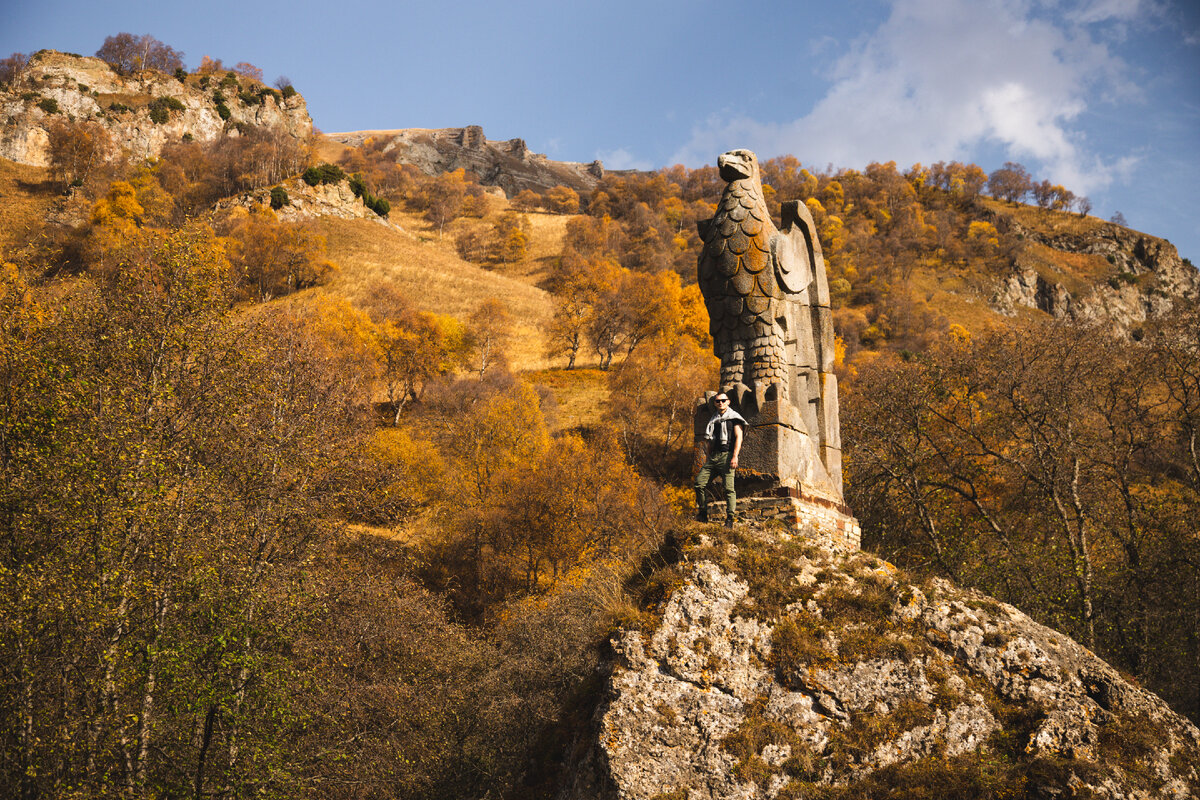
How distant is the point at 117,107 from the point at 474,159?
81919 mm

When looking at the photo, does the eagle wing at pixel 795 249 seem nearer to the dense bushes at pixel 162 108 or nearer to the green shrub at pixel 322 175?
the green shrub at pixel 322 175

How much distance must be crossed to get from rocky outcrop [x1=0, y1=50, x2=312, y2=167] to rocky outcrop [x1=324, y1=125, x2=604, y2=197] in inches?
1416

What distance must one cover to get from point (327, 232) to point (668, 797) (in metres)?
80.4

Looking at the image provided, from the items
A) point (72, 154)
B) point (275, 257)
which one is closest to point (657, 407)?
point (275, 257)

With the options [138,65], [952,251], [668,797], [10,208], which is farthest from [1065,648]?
[138,65]

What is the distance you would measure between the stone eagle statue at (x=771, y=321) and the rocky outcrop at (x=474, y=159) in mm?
149389

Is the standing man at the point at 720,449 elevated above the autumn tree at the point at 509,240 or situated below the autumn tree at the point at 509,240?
below

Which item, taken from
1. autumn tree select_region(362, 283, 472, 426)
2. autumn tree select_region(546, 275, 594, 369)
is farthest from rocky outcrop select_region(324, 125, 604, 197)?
autumn tree select_region(362, 283, 472, 426)

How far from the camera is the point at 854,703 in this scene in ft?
23.4

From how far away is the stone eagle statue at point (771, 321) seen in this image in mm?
10469

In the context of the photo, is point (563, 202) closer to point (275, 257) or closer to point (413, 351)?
point (275, 257)

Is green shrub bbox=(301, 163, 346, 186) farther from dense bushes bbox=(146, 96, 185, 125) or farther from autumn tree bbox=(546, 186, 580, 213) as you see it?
autumn tree bbox=(546, 186, 580, 213)

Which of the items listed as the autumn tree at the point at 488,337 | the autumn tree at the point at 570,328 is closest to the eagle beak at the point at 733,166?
the autumn tree at the point at 488,337

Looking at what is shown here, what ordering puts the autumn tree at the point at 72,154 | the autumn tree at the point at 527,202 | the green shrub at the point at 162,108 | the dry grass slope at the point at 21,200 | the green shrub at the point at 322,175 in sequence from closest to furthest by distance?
the dry grass slope at the point at 21,200, the autumn tree at the point at 72,154, the green shrub at the point at 322,175, the green shrub at the point at 162,108, the autumn tree at the point at 527,202
